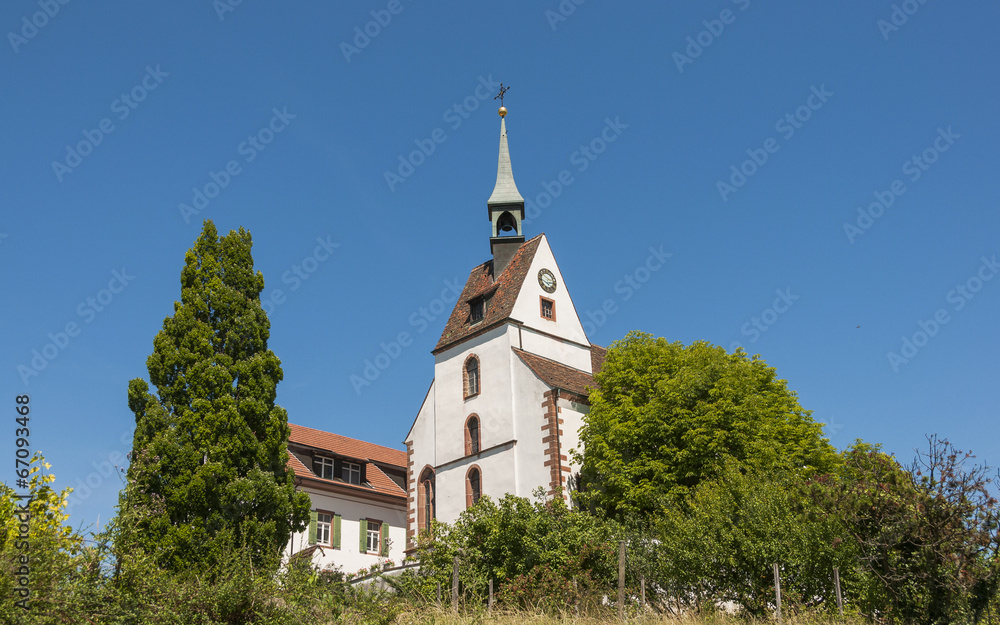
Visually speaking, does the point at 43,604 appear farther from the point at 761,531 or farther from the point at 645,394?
Answer: the point at 645,394

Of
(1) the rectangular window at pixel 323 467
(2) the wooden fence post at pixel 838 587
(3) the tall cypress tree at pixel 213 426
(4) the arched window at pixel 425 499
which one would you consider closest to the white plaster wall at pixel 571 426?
(4) the arched window at pixel 425 499

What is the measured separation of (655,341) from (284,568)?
20870 mm

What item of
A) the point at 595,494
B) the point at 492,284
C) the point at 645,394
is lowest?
the point at 595,494

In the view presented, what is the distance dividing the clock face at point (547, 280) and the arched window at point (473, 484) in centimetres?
808

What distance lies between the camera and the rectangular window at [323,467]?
3856cm

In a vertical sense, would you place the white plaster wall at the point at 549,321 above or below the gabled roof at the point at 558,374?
above

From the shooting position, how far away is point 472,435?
116 ft

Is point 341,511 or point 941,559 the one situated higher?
point 341,511

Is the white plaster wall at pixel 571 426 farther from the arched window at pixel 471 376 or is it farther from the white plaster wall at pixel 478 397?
the arched window at pixel 471 376

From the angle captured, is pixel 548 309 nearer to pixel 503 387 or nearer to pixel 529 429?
pixel 503 387

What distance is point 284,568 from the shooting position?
14586 mm

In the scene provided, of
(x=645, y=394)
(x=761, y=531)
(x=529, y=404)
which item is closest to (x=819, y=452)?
(x=645, y=394)

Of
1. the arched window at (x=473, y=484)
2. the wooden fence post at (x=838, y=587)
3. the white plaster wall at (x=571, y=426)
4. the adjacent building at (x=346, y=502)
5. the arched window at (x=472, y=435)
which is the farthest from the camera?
the adjacent building at (x=346, y=502)

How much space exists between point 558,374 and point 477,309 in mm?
4842
